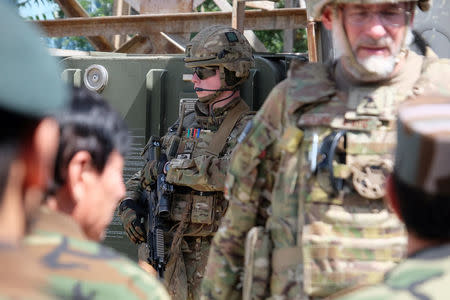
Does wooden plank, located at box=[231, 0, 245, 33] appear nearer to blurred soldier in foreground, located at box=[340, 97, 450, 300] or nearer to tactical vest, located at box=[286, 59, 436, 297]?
tactical vest, located at box=[286, 59, 436, 297]

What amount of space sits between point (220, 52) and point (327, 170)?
301 cm

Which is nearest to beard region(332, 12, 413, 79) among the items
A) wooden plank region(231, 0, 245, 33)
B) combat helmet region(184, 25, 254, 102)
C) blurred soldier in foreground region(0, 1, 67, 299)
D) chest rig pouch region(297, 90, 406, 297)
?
chest rig pouch region(297, 90, 406, 297)

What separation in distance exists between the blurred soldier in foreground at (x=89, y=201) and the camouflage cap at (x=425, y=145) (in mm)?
597

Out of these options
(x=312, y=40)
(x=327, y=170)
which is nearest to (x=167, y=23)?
(x=312, y=40)

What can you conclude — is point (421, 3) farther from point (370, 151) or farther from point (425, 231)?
point (425, 231)

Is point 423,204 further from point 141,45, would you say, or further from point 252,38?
point 141,45

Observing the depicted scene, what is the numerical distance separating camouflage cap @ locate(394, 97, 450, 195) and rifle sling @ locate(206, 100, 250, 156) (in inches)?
147

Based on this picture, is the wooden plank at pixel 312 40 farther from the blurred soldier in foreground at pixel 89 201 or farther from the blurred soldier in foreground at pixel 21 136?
the blurred soldier in foreground at pixel 21 136

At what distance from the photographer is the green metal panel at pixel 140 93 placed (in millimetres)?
6539

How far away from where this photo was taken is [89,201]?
202 cm

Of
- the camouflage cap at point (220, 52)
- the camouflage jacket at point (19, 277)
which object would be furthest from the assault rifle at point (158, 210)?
the camouflage jacket at point (19, 277)

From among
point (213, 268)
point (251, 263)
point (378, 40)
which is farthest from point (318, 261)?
point (378, 40)

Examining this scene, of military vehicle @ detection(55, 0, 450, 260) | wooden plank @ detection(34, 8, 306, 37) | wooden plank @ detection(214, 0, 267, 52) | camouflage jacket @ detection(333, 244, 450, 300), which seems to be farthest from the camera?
wooden plank @ detection(214, 0, 267, 52)

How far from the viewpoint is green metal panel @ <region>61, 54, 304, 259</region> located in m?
6.54
